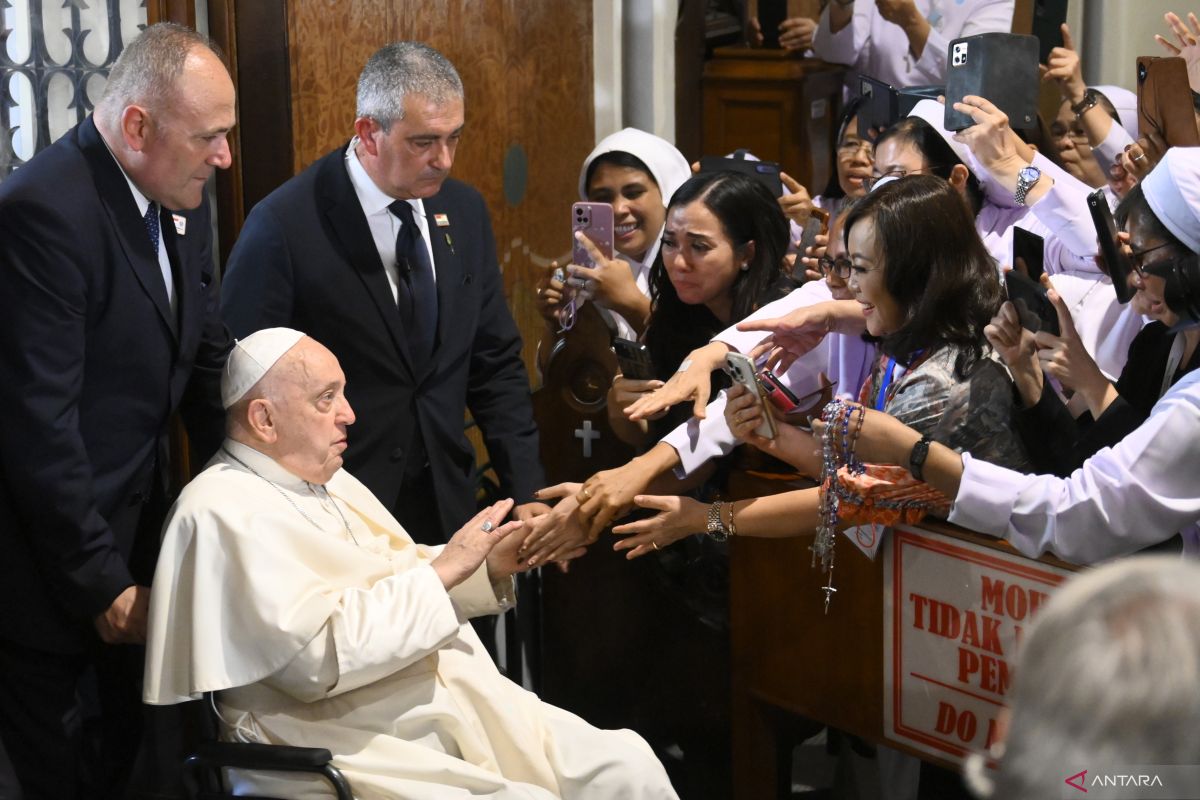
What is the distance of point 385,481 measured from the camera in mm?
3982

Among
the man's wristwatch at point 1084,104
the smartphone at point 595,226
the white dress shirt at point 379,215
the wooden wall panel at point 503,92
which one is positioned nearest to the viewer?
the white dress shirt at point 379,215

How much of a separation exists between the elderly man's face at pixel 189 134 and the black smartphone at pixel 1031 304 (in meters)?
1.78

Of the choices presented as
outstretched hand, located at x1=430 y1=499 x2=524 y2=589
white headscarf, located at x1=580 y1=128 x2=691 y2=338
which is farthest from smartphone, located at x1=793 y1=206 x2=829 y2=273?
outstretched hand, located at x1=430 y1=499 x2=524 y2=589

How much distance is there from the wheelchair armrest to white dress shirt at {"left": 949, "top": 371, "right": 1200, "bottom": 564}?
143cm

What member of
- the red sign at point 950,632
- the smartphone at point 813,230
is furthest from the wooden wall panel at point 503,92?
the red sign at point 950,632

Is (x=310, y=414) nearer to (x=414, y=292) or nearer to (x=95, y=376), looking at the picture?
(x=95, y=376)

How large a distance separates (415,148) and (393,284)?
379 millimetres

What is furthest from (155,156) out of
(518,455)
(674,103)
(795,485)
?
(674,103)

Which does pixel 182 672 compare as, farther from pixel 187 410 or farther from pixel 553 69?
pixel 553 69

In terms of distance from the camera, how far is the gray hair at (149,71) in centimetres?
323

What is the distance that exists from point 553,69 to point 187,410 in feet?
10.3

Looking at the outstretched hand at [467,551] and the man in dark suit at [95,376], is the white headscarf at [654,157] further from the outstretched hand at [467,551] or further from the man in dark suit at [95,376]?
the outstretched hand at [467,551]

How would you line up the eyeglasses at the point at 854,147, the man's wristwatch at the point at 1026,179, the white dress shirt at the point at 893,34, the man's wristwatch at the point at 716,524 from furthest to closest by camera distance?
the white dress shirt at the point at 893,34
the eyeglasses at the point at 854,147
the man's wristwatch at the point at 1026,179
the man's wristwatch at the point at 716,524

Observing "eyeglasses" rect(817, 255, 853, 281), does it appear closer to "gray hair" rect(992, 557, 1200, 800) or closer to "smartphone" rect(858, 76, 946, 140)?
"smartphone" rect(858, 76, 946, 140)
